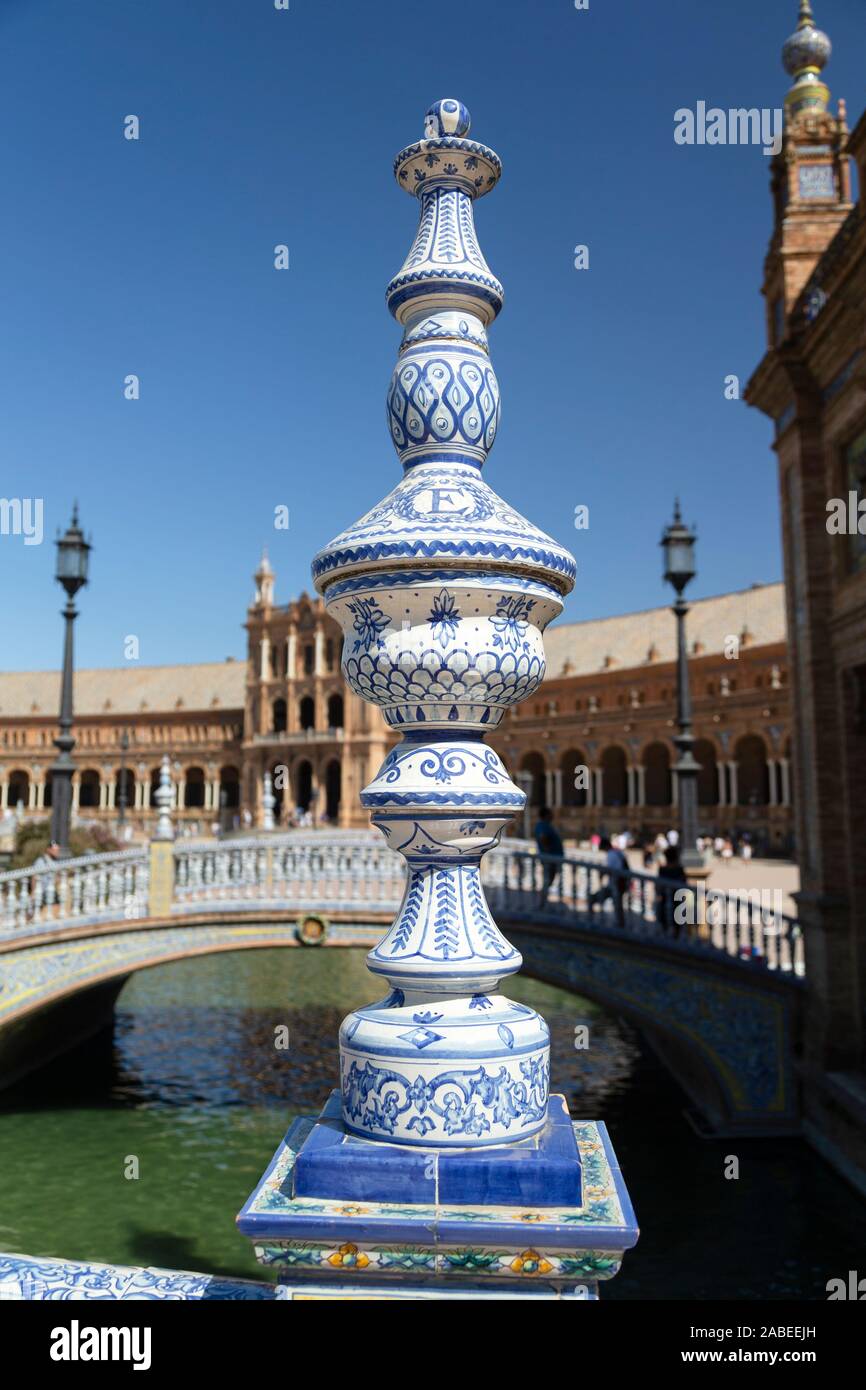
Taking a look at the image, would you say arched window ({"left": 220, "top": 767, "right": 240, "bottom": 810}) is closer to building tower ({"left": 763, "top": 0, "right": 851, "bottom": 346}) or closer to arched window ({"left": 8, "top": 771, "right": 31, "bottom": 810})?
arched window ({"left": 8, "top": 771, "right": 31, "bottom": 810})

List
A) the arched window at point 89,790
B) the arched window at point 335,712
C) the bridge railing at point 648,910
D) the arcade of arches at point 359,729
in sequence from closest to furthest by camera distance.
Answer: the bridge railing at point 648,910 < the arcade of arches at point 359,729 < the arched window at point 335,712 < the arched window at point 89,790

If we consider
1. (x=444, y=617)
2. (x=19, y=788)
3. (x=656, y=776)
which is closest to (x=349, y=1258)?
(x=444, y=617)

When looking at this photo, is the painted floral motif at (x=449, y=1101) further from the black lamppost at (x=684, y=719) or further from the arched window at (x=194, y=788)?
the arched window at (x=194, y=788)

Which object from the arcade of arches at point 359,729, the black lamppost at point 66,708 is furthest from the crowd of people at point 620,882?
the arcade of arches at point 359,729

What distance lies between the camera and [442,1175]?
6.56 feet

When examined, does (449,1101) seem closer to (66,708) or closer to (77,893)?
(77,893)

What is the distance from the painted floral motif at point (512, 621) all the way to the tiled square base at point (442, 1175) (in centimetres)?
107

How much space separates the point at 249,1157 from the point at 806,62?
13.9 meters

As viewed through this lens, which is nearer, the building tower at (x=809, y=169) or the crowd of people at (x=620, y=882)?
the building tower at (x=809, y=169)

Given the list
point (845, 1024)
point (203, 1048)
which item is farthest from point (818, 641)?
point (203, 1048)

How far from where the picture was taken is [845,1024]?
406 inches

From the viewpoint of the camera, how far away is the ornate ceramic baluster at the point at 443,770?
7.00 feet

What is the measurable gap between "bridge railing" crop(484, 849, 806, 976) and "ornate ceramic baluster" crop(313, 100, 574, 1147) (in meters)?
9.73
